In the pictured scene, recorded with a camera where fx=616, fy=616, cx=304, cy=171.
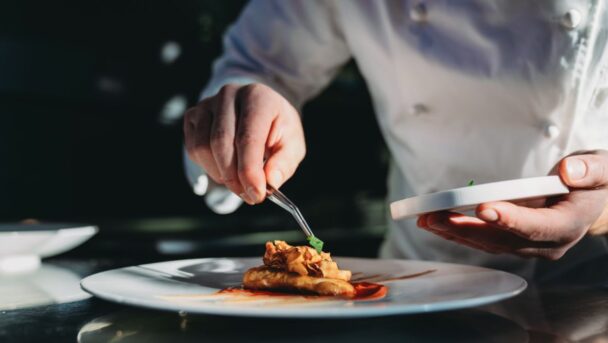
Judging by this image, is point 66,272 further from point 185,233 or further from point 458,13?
point 185,233

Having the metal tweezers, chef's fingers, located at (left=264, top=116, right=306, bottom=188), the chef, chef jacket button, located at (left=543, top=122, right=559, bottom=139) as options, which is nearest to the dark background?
the chef

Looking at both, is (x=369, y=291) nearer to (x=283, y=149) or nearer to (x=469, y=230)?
(x=469, y=230)

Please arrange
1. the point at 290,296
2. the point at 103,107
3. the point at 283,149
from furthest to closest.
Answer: the point at 103,107, the point at 283,149, the point at 290,296

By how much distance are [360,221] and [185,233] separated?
82 centimetres

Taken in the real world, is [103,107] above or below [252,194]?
above

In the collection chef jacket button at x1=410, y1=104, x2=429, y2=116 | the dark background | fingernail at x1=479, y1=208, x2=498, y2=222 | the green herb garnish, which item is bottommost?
fingernail at x1=479, y1=208, x2=498, y2=222

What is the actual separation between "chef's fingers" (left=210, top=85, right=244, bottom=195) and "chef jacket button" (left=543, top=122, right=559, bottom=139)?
1.91ft

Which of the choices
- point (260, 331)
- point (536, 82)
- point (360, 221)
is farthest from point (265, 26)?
point (360, 221)

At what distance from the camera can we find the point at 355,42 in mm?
1385

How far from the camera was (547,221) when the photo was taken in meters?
0.74

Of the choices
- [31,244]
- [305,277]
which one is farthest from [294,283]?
[31,244]

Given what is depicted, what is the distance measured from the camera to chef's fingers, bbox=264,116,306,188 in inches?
37.3

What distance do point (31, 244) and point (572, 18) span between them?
3.34ft

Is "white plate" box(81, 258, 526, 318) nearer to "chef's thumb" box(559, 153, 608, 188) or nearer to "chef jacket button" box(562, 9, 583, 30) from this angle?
"chef's thumb" box(559, 153, 608, 188)
